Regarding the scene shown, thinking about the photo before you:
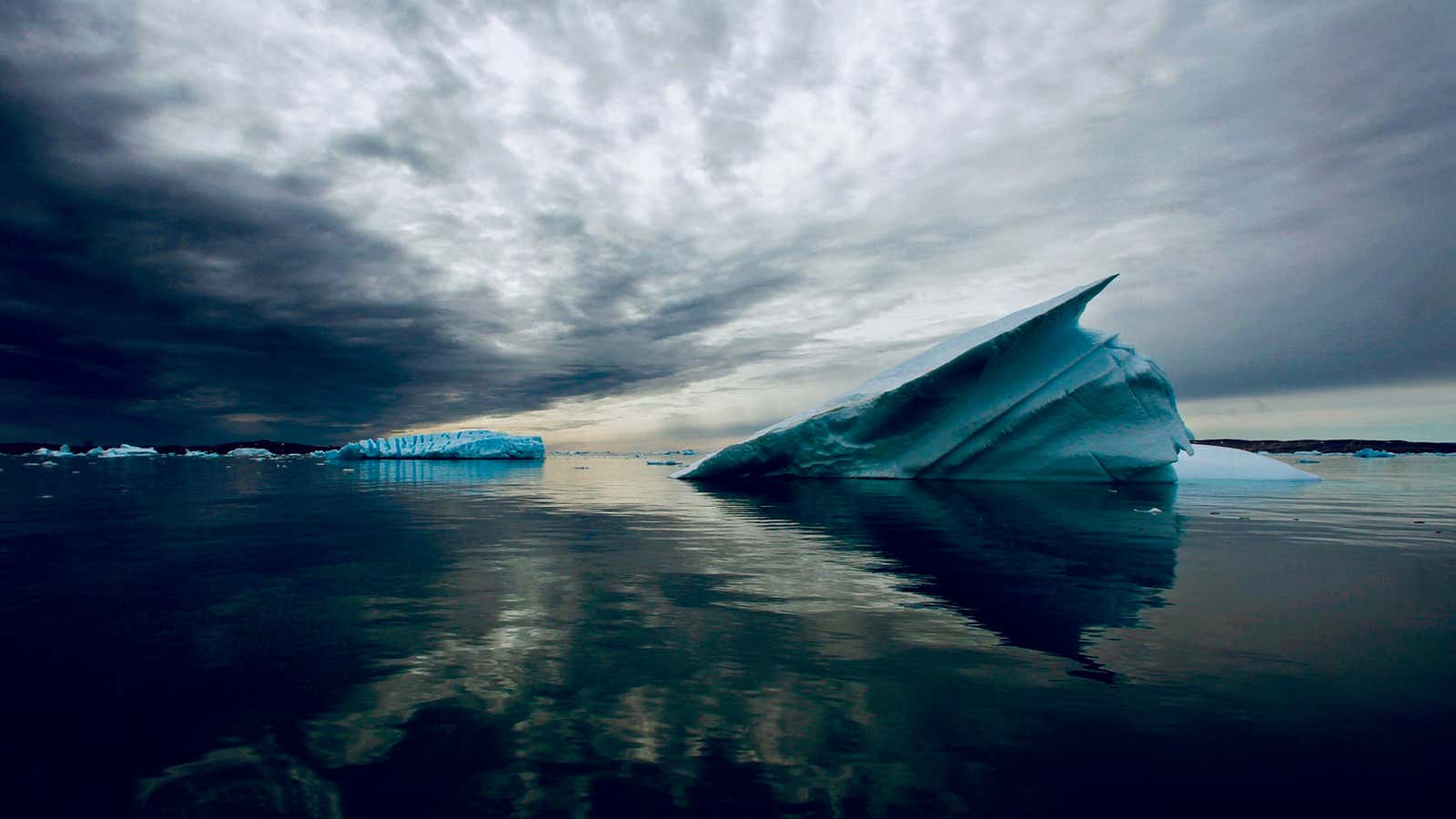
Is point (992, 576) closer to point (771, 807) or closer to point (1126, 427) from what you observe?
point (771, 807)

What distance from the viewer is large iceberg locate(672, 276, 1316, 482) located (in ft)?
58.6

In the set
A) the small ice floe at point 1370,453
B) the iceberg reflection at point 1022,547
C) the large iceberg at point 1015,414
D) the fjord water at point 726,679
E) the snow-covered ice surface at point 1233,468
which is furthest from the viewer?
the small ice floe at point 1370,453

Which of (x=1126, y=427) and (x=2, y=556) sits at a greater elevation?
(x=1126, y=427)

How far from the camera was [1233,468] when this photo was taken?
22.4 meters

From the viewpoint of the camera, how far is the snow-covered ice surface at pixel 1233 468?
21.2 meters

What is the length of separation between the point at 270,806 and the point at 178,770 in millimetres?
557

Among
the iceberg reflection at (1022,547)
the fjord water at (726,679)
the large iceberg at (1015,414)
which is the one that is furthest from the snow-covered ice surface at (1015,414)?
the fjord water at (726,679)

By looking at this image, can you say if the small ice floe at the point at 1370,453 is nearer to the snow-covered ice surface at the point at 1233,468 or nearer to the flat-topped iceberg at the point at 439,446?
the snow-covered ice surface at the point at 1233,468

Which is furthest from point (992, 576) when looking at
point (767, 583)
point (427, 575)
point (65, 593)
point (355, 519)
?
point (355, 519)

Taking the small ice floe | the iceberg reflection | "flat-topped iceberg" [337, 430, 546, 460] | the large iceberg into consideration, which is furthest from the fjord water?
the small ice floe

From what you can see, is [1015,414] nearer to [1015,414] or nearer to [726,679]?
[1015,414]

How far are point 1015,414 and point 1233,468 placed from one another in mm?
10233

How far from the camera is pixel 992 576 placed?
603 centimetres

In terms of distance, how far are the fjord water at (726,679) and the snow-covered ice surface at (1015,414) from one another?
34.9ft
